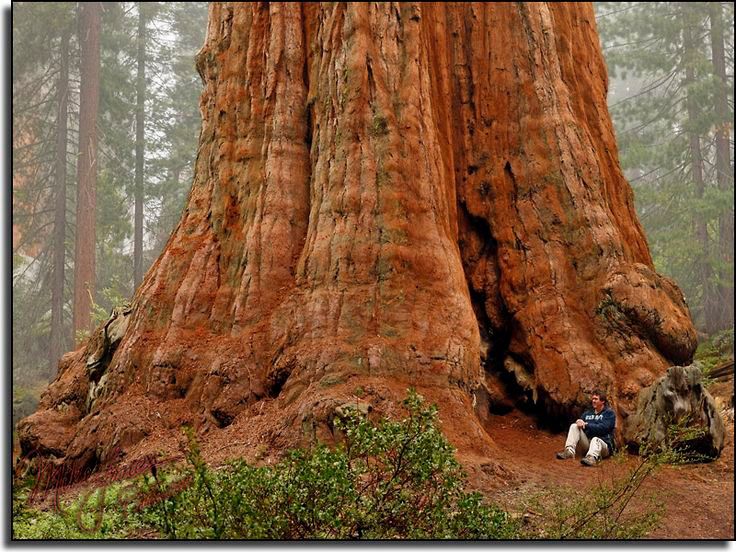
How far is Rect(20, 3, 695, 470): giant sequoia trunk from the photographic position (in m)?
7.11

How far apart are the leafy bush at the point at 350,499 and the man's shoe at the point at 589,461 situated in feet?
7.05

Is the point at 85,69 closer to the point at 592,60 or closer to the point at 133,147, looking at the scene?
the point at 133,147

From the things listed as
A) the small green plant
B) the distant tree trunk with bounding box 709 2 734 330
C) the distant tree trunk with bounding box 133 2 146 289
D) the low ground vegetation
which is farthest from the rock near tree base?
the distant tree trunk with bounding box 133 2 146 289

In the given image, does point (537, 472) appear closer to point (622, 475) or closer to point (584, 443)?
point (622, 475)

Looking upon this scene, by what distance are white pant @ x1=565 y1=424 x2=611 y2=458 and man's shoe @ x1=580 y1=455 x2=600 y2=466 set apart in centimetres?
6

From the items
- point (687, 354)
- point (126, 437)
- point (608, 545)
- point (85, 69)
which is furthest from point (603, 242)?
point (85, 69)

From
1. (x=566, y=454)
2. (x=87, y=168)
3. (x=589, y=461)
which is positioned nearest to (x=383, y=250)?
(x=566, y=454)

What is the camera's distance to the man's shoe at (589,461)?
271 inches

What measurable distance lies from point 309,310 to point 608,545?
3.63 metres

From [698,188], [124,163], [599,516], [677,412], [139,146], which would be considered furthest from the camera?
[124,163]

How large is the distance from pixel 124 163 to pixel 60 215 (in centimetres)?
612

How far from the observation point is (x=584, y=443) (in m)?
7.30

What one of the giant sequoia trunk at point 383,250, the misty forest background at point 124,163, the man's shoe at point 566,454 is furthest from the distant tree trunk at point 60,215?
the man's shoe at point 566,454

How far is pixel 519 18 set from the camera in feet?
31.2
